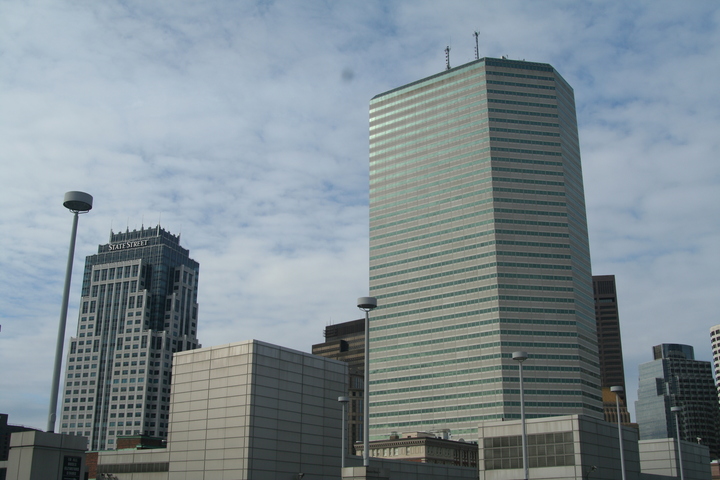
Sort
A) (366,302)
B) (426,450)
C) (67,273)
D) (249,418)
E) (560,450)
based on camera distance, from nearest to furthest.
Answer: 1. (67,273)
2. (366,302)
3. (249,418)
4. (560,450)
5. (426,450)

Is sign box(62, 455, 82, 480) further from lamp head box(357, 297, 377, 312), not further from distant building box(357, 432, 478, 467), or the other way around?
distant building box(357, 432, 478, 467)

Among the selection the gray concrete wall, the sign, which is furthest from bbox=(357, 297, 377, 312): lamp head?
the sign

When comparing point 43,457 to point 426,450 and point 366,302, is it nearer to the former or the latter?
point 366,302

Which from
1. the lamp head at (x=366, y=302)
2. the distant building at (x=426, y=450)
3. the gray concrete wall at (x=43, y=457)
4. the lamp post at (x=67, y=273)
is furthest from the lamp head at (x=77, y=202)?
the distant building at (x=426, y=450)

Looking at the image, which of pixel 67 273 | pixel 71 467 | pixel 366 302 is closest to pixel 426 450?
pixel 366 302

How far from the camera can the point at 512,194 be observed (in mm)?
198500

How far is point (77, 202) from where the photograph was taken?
38.1 m

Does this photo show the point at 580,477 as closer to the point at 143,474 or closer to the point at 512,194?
the point at 143,474

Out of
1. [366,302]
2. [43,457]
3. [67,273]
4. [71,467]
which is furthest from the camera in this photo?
[366,302]

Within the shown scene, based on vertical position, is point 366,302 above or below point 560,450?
above

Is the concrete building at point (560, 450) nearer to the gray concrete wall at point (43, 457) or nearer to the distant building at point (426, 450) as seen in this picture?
the gray concrete wall at point (43, 457)

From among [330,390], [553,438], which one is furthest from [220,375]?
[553,438]

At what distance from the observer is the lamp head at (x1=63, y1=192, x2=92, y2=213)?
3788 centimetres

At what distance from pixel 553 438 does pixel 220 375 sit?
35.0m
